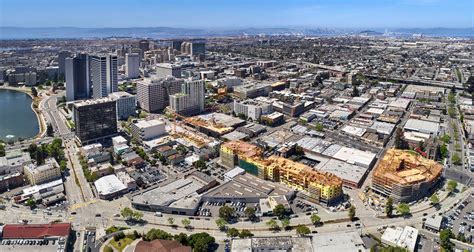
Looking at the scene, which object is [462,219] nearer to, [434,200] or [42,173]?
[434,200]

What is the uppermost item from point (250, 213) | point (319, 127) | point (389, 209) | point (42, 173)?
point (319, 127)

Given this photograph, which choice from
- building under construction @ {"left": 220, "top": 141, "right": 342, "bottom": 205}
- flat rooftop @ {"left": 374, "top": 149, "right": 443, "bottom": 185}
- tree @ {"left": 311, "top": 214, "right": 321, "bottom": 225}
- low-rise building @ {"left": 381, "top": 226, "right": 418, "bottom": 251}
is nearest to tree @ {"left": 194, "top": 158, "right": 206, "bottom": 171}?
building under construction @ {"left": 220, "top": 141, "right": 342, "bottom": 205}

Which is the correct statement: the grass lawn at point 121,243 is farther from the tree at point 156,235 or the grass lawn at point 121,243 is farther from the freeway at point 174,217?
the freeway at point 174,217

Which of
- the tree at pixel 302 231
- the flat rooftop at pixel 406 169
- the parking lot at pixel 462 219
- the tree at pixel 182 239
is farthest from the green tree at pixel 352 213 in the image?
the tree at pixel 182 239

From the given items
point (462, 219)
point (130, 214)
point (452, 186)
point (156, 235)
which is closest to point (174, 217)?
point (130, 214)

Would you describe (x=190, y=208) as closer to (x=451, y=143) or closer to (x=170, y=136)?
(x=170, y=136)

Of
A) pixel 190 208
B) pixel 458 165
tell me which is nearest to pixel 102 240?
pixel 190 208

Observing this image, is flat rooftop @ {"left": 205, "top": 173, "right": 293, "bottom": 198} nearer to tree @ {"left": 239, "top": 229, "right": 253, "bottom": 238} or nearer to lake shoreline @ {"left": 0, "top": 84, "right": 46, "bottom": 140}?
tree @ {"left": 239, "top": 229, "right": 253, "bottom": 238}
